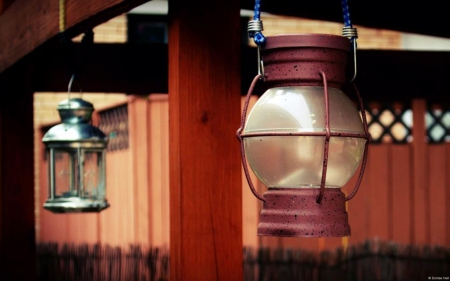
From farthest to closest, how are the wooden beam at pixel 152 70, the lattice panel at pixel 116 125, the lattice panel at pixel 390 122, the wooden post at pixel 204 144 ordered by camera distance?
the lattice panel at pixel 116 125
the lattice panel at pixel 390 122
the wooden beam at pixel 152 70
the wooden post at pixel 204 144

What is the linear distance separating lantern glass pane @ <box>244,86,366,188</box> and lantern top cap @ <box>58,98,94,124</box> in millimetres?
2735

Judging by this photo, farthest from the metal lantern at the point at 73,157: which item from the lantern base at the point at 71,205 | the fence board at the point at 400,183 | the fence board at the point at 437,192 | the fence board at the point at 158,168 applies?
the fence board at the point at 437,192

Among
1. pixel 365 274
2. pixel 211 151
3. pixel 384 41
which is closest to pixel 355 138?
pixel 211 151

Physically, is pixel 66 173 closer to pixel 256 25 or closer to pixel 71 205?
pixel 71 205

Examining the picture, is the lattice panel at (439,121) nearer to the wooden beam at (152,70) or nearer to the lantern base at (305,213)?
the wooden beam at (152,70)

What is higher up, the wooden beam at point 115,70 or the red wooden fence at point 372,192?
the wooden beam at point 115,70

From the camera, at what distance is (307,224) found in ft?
6.73

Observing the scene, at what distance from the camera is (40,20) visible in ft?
13.2

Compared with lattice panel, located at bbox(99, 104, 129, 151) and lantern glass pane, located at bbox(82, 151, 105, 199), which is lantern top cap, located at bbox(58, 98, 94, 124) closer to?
lantern glass pane, located at bbox(82, 151, 105, 199)

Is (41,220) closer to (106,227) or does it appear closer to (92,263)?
(106,227)

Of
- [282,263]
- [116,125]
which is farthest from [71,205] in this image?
[116,125]

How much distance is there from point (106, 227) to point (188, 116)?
5665 mm

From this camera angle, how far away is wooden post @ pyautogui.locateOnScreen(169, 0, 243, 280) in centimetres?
280

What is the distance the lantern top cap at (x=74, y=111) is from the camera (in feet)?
15.4
